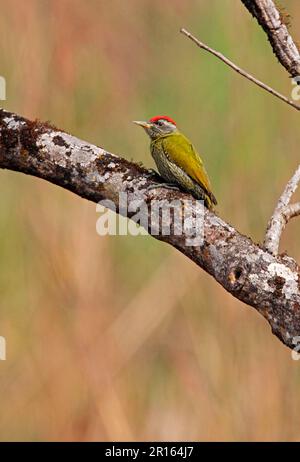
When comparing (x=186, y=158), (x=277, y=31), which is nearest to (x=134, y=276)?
(x=186, y=158)

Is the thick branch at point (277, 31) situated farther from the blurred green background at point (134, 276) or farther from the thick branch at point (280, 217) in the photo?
the blurred green background at point (134, 276)

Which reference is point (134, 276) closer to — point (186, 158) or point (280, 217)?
point (186, 158)

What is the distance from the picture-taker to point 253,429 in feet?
14.8

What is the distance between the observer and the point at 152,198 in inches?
97.7

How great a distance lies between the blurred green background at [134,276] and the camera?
4.47 metres

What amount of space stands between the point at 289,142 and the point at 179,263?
79 cm

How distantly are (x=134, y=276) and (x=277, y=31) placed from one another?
2380mm

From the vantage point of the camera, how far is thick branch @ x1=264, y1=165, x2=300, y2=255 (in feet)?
7.68

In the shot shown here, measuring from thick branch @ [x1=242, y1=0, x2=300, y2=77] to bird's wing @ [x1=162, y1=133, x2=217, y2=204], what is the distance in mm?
724

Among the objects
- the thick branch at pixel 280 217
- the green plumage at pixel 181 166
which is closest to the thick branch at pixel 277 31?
the thick branch at pixel 280 217

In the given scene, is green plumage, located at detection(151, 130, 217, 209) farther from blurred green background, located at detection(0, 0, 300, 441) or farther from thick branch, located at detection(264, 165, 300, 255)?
blurred green background, located at detection(0, 0, 300, 441)

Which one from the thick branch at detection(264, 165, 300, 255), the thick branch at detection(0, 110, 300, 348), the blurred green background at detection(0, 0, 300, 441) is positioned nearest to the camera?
the thick branch at detection(0, 110, 300, 348)

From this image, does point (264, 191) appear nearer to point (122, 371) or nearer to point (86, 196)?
point (122, 371)

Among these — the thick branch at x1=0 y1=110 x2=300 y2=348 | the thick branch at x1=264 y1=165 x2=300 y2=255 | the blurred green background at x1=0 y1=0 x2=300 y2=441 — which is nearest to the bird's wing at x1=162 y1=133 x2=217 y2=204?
the thick branch at x1=0 y1=110 x2=300 y2=348
